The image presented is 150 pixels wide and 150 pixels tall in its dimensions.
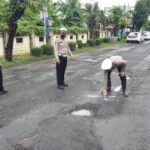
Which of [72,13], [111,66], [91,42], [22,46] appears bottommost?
[91,42]

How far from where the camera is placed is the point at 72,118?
22.1ft

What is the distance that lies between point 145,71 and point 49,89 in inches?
222

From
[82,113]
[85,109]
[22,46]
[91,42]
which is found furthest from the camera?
[91,42]

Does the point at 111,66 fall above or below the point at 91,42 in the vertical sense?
above

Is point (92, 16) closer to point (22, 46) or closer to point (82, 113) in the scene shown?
point (22, 46)

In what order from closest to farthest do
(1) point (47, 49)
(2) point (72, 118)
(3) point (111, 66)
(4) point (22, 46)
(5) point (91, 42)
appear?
(2) point (72, 118), (3) point (111, 66), (1) point (47, 49), (4) point (22, 46), (5) point (91, 42)

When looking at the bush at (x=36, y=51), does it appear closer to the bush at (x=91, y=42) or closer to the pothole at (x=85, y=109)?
the bush at (x=91, y=42)

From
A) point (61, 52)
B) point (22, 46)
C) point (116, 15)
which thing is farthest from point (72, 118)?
point (116, 15)

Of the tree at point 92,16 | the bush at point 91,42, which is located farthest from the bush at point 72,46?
the tree at point 92,16

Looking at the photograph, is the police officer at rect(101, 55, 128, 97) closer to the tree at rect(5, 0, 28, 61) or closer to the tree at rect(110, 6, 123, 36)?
the tree at rect(5, 0, 28, 61)

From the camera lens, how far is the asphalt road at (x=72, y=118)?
17.5 feet

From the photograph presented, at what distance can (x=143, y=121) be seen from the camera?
649 centimetres

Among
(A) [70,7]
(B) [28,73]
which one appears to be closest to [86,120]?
(B) [28,73]

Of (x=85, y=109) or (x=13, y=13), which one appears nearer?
(x=85, y=109)
